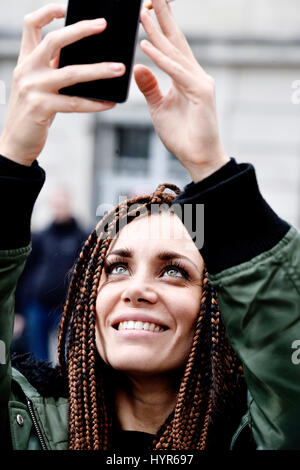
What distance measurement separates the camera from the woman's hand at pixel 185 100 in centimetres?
148

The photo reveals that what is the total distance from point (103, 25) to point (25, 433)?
118 cm

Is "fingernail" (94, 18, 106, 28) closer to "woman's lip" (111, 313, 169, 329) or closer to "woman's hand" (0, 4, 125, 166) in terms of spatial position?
"woman's hand" (0, 4, 125, 166)

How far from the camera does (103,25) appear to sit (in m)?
1.41

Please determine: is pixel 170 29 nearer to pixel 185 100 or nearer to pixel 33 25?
pixel 185 100

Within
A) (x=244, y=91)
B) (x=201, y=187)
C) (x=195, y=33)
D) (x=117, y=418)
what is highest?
(x=195, y=33)

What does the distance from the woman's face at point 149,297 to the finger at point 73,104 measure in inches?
27.1

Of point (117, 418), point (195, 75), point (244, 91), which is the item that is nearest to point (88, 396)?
point (117, 418)

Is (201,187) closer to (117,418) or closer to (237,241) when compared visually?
(237,241)

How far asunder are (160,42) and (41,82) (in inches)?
11.7

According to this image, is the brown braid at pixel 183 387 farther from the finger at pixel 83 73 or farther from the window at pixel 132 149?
the window at pixel 132 149

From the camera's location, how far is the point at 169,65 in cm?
147

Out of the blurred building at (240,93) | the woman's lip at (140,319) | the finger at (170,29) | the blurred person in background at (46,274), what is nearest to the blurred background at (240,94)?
the blurred building at (240,93)

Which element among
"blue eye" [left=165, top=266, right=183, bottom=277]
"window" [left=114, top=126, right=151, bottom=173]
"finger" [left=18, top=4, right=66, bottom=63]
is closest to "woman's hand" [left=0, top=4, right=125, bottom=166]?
"finger" [left=18, top=4, right=66, bottom=63]

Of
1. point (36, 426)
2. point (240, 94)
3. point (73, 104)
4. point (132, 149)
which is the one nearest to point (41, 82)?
point (73, 104)
